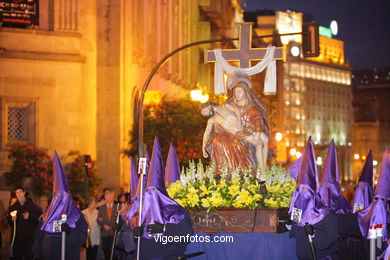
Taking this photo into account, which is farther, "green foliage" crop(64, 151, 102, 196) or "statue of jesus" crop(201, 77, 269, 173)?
"green foliage" crop(64, 151, 102, 196)

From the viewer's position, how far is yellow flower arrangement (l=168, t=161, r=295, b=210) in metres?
13.8

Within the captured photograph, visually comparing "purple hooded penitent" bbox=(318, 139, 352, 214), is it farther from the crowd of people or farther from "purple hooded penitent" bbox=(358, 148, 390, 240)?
the crowd of people

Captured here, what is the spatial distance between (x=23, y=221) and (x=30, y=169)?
10059 millimetres

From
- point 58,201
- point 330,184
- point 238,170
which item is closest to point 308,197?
point 238,170

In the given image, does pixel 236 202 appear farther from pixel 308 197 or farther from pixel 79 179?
pixel 79 179

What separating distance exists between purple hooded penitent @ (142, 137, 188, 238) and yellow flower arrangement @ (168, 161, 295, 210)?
726mm

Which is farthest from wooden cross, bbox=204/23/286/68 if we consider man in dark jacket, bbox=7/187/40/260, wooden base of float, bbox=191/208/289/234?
man in dark jacket, bbox=7/187/40/260

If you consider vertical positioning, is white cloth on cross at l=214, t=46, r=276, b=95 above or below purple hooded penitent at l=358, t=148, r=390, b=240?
above

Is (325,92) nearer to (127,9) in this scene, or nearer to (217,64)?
(127,9)

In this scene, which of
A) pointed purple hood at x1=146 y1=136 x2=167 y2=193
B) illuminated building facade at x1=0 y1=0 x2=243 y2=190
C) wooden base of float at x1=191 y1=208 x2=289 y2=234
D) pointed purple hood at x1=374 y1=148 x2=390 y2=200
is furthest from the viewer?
illuminated building facade at x1=0 y1=0 x2=243 y2=190

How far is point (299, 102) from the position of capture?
180 meters

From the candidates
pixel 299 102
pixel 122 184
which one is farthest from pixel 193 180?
pixel 299 102

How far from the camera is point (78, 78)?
32.3m

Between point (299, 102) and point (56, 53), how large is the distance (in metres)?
150
